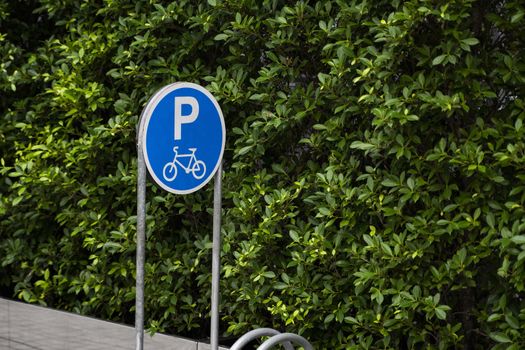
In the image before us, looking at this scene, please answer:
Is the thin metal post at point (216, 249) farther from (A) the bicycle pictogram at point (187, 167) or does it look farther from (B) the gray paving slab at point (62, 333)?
(B) the gray paving slab at point (62, 333)

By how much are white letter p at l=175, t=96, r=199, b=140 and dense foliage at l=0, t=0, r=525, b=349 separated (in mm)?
977

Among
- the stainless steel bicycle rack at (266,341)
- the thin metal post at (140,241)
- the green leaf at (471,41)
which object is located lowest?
the stainless steel bicycle rack at (266,341)

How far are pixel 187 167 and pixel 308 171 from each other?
1161mm

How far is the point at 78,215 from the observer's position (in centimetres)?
671

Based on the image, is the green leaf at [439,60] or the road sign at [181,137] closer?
the road sign at [181,137]

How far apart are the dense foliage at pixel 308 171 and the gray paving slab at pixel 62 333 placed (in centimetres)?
15

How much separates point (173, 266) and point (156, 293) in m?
0.27

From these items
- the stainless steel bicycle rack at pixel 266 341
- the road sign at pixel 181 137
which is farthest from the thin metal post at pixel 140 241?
the stainless steel bicycle rack at pixel 266 341

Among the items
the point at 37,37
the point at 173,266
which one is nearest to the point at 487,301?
the point at 173,266

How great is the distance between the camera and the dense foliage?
482 centimetres

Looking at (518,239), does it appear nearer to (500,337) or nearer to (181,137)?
(500,337)

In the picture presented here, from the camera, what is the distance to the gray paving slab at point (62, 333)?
6.20 metres

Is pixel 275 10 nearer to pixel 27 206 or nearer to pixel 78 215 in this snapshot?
pixel 78 215

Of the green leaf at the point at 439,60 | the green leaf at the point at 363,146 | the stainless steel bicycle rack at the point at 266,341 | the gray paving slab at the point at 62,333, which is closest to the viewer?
the stainless steel bicycle rack at the point at 266,341
